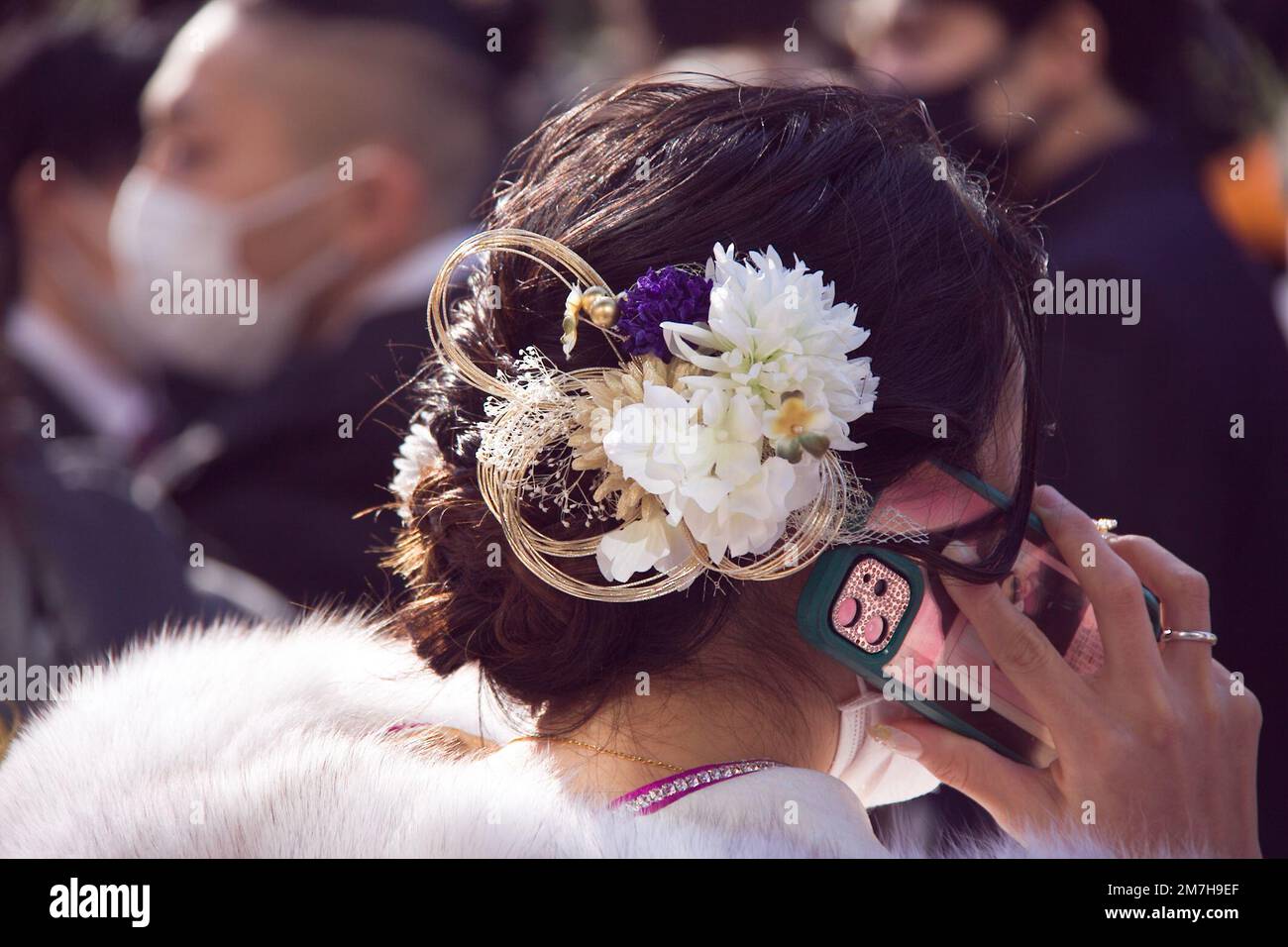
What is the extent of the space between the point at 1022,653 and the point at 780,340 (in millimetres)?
516

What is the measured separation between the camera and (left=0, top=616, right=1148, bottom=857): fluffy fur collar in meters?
1.42

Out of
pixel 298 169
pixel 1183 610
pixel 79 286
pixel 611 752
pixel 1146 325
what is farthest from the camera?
pixel 79 286

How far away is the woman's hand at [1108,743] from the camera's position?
165 centimetres

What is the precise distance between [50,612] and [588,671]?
154 centimetres

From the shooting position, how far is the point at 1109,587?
5.52 feet

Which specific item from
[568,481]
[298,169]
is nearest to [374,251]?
[298,169]

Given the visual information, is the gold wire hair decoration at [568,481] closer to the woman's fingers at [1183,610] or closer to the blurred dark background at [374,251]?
the blurred dark background at [374,251]

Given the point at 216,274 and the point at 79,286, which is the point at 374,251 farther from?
the point at 79,286

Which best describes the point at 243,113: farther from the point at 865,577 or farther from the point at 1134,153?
the point at 865,577

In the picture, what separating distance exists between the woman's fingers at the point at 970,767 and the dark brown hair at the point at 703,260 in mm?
231

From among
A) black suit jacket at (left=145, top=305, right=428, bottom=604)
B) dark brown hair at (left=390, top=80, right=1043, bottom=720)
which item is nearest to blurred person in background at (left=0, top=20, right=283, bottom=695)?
black suit jacket at (left=145, top=305, right=428, bottom=604)

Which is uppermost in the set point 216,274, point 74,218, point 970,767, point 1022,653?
point 74,218

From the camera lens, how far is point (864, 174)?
5.11ft

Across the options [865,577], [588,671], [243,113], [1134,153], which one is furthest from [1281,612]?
[243,113]
